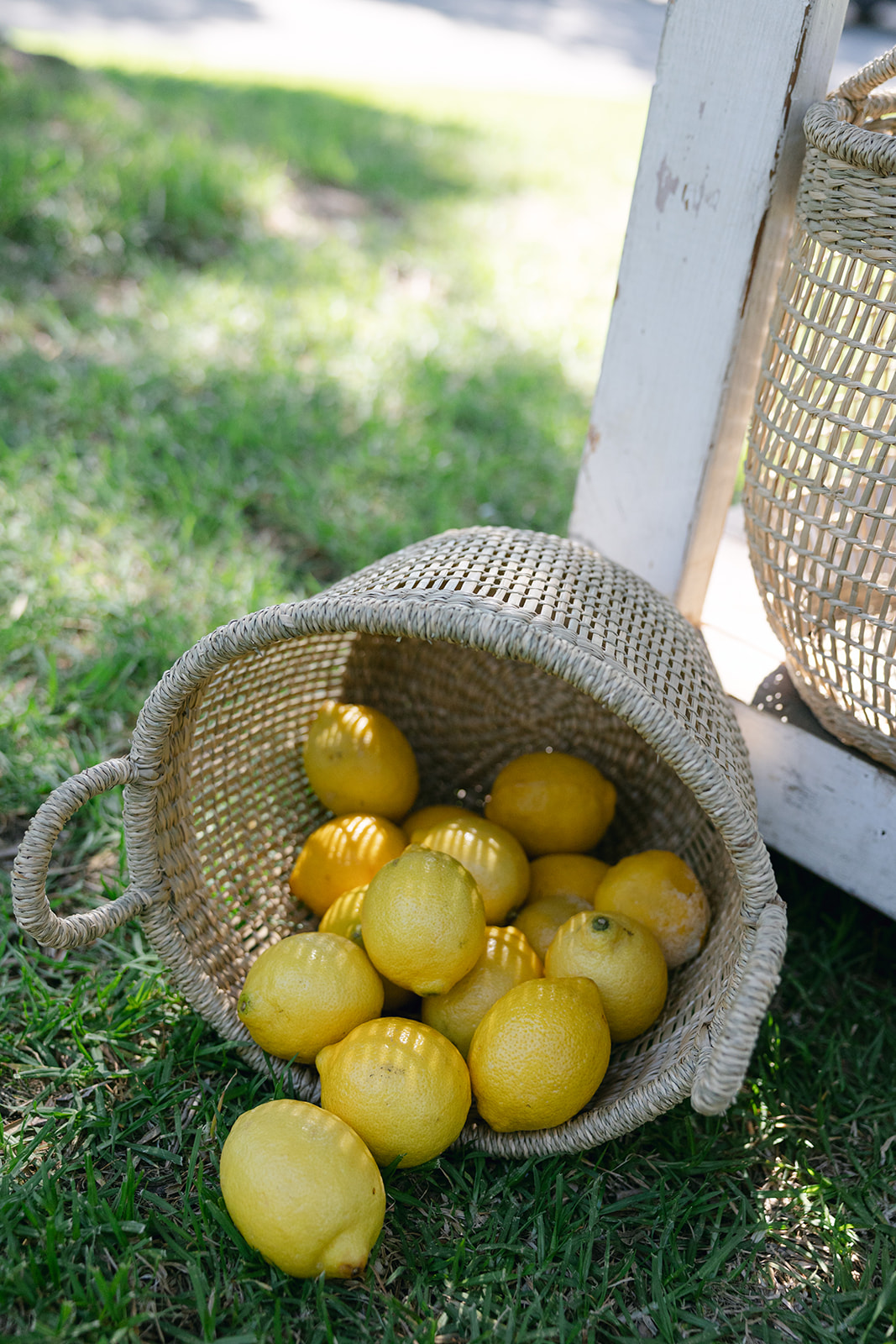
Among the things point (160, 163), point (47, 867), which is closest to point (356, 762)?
point (47, 867)

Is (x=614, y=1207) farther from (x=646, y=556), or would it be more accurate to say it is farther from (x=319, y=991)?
(x=646, y=556)

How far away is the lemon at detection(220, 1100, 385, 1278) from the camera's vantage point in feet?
3.10

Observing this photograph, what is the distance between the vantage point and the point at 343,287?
10.2 ft

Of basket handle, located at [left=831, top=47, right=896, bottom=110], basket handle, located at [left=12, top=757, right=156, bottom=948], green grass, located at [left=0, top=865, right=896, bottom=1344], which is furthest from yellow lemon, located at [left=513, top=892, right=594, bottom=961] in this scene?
basket handle, located at [left=831, top=47, right=896, bottom=110]

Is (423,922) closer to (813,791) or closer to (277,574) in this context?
(813,791)

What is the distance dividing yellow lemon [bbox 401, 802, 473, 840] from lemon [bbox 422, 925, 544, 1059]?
20 centimetres

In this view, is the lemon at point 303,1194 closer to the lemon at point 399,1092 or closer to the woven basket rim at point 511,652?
the lemon at point 399,1092

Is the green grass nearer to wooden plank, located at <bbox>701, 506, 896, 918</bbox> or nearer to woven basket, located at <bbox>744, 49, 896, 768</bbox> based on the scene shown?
wooden plank, located at <bbox>701, 506, 896, 918</bbox>

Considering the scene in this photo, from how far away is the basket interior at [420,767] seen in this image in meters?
1.22

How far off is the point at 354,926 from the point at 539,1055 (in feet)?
0.93

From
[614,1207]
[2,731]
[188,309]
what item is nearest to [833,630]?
[614,1207]

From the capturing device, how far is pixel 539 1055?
41.6 inches

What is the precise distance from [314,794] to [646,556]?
610 mm

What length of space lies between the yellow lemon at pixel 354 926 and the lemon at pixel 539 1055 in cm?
16
